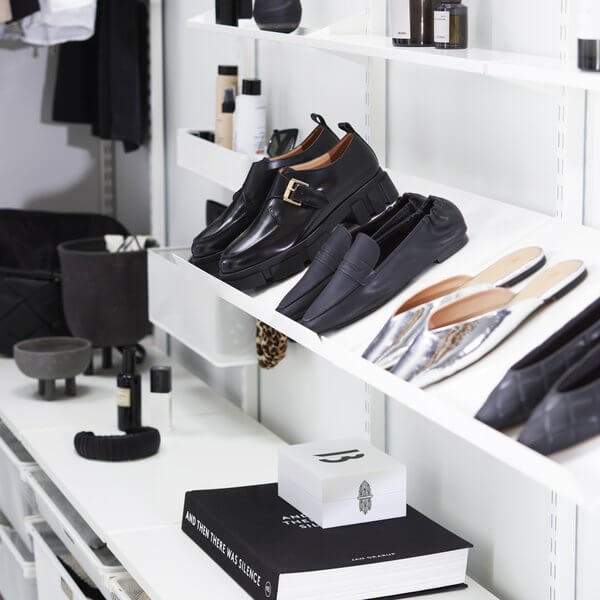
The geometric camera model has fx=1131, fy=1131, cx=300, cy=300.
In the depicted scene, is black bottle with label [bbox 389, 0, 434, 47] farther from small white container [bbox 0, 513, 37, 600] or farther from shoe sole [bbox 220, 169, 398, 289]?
small white container [bbox 0, 513, 37, 600]

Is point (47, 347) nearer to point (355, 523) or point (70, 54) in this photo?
point (70, 54)

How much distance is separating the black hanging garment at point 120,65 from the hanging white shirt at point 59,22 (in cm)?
14

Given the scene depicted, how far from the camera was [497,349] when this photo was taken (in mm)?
1288

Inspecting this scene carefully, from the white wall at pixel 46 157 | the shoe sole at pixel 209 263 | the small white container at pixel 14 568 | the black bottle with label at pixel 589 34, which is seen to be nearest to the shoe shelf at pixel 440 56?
the black bottle with label at pixel 589 34

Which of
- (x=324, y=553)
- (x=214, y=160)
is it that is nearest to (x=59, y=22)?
(x=214, y=160)

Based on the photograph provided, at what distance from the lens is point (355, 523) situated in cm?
176

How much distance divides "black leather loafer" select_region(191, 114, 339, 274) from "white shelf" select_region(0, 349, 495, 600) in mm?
474

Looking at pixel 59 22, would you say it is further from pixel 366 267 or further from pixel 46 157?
pixel 366 267

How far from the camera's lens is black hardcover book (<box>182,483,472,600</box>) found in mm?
1590

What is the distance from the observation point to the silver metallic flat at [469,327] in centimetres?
127

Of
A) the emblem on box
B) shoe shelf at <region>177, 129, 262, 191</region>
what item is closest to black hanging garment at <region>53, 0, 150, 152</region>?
shoe shelf at <region>177, 129, 262, 191</region>

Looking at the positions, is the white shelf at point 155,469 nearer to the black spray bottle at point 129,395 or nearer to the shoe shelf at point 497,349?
the black spray bottle at point 129,395

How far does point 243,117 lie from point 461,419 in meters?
1.19

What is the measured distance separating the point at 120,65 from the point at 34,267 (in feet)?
2.09
